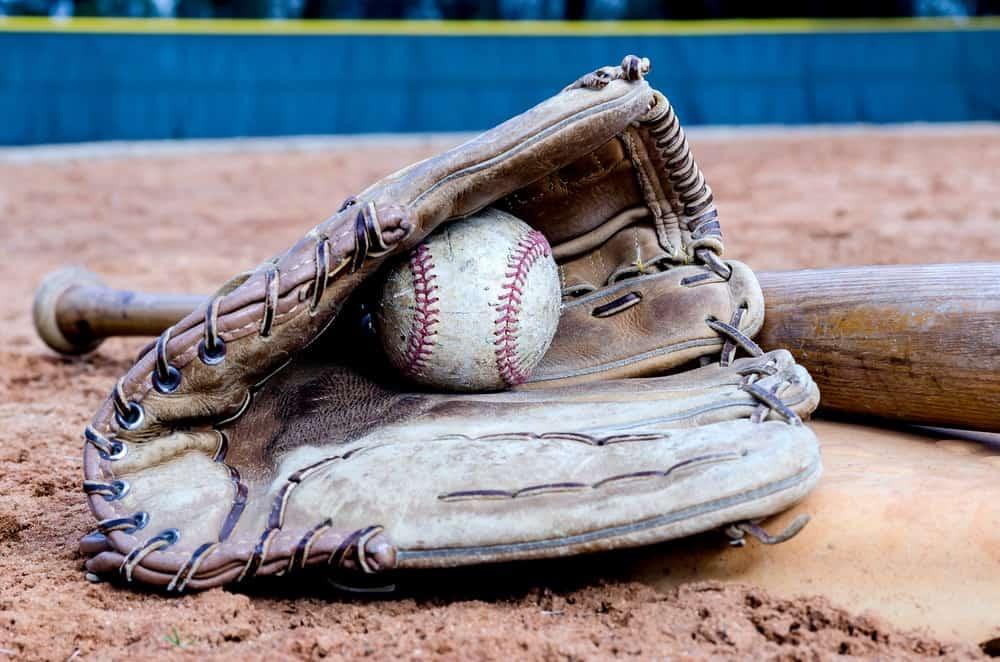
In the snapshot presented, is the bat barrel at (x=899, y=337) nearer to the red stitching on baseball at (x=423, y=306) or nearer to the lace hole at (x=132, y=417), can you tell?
the red stitching on baseball at (x=423, y=306)

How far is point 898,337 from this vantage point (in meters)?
2.18

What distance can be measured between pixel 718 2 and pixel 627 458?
1318 cm

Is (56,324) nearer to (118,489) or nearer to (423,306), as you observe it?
(118,489)

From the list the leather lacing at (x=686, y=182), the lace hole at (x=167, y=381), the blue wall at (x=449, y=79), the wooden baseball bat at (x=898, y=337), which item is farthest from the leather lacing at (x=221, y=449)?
the blue wall at (x=449, y=79)

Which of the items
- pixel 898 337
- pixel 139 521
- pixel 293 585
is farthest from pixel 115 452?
pixel 898 337

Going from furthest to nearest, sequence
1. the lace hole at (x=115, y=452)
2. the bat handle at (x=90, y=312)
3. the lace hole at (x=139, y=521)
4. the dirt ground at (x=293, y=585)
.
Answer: the bat handle at (x=90, y=312) < the lace hole at (x=115, y=452) < the lace hole at (x=139, y=521) < the dirt ground at (x=293, y=585)

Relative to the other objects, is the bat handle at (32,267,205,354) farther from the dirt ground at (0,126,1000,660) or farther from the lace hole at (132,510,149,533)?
the lace hole at (132,510,149,533)

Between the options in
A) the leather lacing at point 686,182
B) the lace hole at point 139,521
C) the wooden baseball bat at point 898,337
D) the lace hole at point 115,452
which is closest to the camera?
the lace hole at point 139,521

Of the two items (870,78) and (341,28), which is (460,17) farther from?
(870,78)

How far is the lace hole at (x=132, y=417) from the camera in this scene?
78.7 inches

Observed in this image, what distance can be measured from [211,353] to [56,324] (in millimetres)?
1940

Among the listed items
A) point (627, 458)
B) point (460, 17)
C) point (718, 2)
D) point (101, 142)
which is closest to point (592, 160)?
point (627, 458)

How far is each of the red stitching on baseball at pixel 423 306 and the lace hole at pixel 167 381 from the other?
457mm

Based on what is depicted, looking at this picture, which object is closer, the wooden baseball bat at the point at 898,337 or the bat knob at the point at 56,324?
the wooden baseball bat at the point at 898,337
